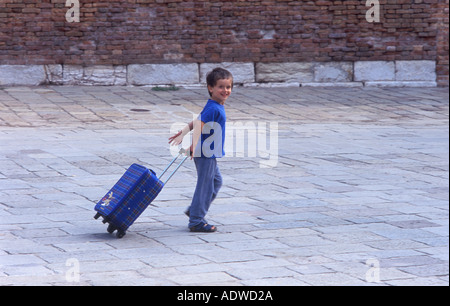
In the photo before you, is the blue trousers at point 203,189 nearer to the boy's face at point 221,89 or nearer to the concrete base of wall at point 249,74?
the boy's face at point 221,89

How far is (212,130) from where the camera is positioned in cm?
539

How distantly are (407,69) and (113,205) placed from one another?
10218mm

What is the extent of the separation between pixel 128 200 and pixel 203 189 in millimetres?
554

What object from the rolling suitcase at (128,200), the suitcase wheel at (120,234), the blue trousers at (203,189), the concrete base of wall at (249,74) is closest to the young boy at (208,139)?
the blue trousers at (203,189)

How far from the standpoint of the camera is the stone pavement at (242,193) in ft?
15.2

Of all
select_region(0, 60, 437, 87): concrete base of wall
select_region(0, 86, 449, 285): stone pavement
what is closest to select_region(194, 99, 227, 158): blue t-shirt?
select_region(0, 86, 449, 285): stone pavement

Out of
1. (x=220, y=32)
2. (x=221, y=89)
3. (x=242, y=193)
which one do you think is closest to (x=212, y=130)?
(x=221, y=89)

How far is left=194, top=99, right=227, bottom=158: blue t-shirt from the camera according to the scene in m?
5.36

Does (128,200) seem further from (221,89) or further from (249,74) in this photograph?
(249,74)

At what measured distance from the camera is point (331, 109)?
1212cm

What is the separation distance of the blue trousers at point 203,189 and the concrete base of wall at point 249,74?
319 inches

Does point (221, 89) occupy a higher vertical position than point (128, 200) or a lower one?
higher
